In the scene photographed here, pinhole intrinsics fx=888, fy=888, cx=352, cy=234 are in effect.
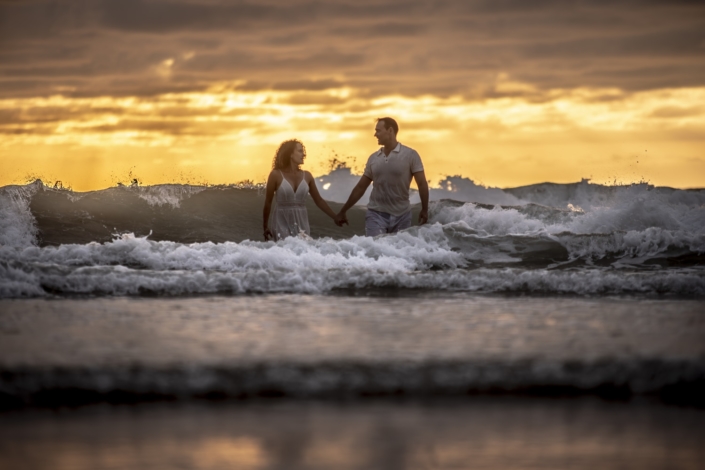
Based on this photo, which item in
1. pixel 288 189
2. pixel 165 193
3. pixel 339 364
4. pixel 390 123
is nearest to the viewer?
pixel 339 364

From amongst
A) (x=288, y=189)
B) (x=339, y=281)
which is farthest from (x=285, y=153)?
(x=339, y=281)

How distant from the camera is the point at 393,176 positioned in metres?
10.0

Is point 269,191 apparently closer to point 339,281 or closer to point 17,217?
point 339,281

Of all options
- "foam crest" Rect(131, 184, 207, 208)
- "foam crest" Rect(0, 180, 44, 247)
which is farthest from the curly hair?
"foam crest" Rect(131, 184, 207, 208)

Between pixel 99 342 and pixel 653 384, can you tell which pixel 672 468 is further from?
pixel 99 342

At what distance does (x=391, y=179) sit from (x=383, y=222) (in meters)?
0.52

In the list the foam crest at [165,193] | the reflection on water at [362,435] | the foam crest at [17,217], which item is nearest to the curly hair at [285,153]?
the reflection on water at [362,435]

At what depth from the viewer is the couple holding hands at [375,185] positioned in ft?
32.7

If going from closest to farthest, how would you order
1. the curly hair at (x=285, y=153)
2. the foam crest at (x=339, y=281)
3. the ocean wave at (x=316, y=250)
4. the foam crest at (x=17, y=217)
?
the foam crest at (x=339, y=281)
the ocean wave at (x=316, y=250)
the curly hair at (x=285, y=153)
the foam crest at (x=17, y=217)

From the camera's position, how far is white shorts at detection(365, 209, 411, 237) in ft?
33.5

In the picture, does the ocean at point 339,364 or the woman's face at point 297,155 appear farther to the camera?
the woman's face at point 297,155

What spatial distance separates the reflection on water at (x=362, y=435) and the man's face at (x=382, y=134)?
539 centimetres

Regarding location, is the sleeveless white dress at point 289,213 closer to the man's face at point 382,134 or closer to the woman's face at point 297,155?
the woman's face at point 297,155

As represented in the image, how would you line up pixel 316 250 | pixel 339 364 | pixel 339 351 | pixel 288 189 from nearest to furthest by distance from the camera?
pixel 339 364 → pixel 339 351 → pixel 288 189 → pixel 316 250
